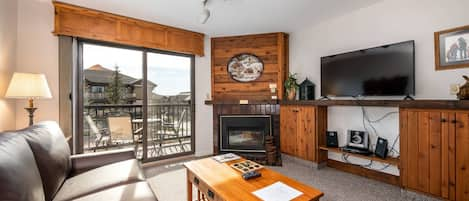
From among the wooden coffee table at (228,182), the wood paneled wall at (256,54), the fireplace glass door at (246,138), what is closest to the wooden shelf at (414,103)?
the wood paneled wall at (256,54)

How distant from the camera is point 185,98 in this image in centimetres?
389

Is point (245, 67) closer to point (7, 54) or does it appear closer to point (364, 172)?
point (364, 172)

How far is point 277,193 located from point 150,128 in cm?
277

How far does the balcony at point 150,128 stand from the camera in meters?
3.11

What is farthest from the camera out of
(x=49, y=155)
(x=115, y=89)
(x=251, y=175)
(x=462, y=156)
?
(x=115, y=89)

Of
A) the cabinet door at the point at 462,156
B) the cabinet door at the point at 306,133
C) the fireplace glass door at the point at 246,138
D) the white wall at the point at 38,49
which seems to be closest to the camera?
the cabinet door at the point at 462,156

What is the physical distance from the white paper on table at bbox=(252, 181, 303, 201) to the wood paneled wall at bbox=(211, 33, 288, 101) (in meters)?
2.35

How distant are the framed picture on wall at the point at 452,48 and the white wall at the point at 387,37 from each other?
5 centimetres

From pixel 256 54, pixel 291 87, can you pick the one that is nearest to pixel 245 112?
pixel 291 87

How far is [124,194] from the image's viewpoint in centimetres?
143

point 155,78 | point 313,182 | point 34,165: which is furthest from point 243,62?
point 34,165

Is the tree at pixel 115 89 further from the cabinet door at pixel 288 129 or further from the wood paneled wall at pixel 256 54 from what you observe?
the cabinet door at pixel 288 129

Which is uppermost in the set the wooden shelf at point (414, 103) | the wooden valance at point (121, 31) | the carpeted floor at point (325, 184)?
the wooden valance at point (121, 31)

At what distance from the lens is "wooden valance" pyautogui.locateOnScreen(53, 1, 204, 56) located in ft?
8.80
